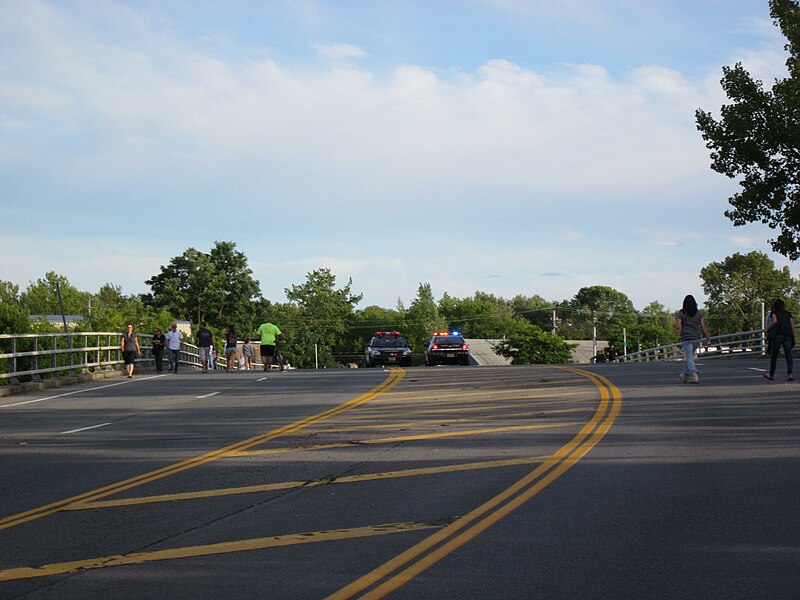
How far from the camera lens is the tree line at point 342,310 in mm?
92875

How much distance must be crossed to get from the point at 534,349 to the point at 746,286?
2126 cm

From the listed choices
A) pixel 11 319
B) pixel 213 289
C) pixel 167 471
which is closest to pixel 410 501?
pixel 167 471

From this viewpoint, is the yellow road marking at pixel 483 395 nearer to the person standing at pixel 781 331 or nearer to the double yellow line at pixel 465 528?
the person standing at pixel 781 331

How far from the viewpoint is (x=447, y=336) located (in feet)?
144

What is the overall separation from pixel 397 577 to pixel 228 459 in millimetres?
6004

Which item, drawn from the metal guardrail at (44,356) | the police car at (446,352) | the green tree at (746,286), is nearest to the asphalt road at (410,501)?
the metal guardrail at (44,356)

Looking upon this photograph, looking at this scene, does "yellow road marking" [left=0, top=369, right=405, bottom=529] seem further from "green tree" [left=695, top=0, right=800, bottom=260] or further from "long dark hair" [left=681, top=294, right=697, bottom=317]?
"green tree" [left=695, top=0, right=800, bottom=260]

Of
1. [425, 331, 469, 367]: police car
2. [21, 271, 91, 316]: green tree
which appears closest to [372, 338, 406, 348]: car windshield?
[425, 331, 469, 367]: police car

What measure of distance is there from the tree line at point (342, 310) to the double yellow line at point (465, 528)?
72.1ft

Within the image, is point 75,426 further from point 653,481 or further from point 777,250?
point 777,250

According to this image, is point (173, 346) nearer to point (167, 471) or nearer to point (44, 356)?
point (44, 356)

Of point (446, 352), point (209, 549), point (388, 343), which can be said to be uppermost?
point (388, 343)

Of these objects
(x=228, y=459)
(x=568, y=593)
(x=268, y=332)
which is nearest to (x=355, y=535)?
(x=568, y=593)

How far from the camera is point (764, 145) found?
34344 mm
